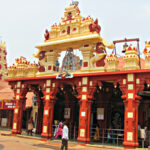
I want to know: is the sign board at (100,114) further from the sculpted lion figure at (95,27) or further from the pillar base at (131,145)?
the sculpted lion figure at (95,27)

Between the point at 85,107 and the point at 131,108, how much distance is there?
3.26m

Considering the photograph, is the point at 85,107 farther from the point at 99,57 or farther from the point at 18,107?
the point at 18,107

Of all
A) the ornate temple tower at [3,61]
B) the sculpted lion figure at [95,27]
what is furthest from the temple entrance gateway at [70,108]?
the ornate temple tower at [3,61]

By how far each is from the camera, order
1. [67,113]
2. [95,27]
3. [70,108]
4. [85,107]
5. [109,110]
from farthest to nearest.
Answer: [67,113] < [70,108] < [109,110] < [95,27] < [85,107]

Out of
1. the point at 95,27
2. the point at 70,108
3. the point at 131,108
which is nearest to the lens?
the point at 131,108

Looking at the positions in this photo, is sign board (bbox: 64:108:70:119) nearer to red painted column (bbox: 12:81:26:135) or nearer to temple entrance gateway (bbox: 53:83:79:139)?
temple entrance gateway (bbox: 53:83:79:139)

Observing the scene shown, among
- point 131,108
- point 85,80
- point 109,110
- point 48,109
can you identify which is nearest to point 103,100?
point 109,110

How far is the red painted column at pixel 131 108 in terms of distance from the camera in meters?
13.5

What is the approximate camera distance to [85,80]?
16.1 metres

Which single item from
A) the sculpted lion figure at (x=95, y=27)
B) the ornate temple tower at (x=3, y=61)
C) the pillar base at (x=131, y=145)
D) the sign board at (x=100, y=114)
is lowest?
the pillar base at (x=131, y=145)

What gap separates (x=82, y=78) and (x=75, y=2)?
7.09 meters

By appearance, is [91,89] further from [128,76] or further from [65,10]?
[65,10]

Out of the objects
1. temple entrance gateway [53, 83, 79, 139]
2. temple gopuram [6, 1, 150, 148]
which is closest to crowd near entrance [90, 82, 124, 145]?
temple gopuram [6, 1, 150, 148]

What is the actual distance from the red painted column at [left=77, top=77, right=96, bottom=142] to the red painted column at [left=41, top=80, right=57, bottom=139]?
2.44 meters
